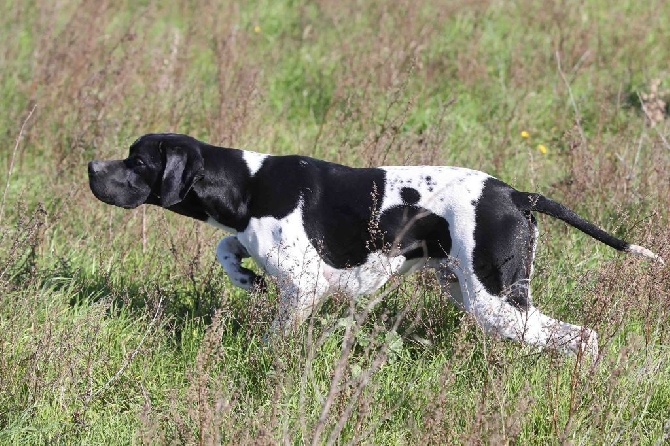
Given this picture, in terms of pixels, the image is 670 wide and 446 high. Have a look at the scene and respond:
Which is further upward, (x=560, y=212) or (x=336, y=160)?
(x=560, y=212)

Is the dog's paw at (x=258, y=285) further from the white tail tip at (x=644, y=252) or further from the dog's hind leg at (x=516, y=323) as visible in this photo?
the white tail tip at (x=644, y=252)

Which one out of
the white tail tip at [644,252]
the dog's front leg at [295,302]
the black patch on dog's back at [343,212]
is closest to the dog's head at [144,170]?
the black patch on dog's back at [343,212]

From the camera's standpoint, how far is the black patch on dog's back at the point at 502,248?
4.08 meters

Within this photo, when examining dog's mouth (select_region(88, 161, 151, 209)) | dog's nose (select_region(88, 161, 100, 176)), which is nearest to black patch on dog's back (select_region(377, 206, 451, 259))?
dog's mouth (select_region(88, 161, 151, 209))

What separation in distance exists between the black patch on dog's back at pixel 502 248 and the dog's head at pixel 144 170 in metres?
1.27

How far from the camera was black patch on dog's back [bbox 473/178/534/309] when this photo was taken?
408cm

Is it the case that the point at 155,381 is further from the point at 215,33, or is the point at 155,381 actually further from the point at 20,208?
the point at 215,33

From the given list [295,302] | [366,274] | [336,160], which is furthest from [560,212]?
[336,160]

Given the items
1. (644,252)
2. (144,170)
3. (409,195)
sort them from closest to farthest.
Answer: (644,252) < (409,195) < (144,170)

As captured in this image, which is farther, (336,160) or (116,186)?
(336,160)

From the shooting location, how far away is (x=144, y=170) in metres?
4.38

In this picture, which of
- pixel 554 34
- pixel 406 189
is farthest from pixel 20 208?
pixel 554 34

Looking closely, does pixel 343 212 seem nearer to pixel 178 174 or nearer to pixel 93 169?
pixel 178 174

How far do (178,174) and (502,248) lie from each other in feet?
4.74
